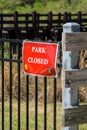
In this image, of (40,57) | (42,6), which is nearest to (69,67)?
(40,57)

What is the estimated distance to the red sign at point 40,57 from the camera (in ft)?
16.1

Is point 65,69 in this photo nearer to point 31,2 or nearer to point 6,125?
point 6,125

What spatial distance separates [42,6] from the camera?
176ft

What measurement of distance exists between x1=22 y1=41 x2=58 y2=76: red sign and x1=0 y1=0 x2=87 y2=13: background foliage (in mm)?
42815

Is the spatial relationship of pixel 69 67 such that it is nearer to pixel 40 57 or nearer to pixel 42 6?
pixel 40 57

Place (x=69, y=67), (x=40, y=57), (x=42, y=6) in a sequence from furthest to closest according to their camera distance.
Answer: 1. (x=42, y=6)
2. (x=40, y=57)
3. (x=69, y=67)

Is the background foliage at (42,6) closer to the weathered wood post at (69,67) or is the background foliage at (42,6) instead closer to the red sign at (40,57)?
the red sign at (40,57)

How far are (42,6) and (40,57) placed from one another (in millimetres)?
48985

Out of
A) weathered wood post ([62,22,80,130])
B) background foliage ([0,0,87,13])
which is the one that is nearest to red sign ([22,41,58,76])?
weathered wood post ([62,22,80,130])

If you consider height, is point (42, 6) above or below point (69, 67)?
below

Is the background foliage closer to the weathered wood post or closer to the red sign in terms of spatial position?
the red sign

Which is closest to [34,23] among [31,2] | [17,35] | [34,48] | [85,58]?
[17,35]

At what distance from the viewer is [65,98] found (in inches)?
191

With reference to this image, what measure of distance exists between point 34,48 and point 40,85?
4.16 metres
